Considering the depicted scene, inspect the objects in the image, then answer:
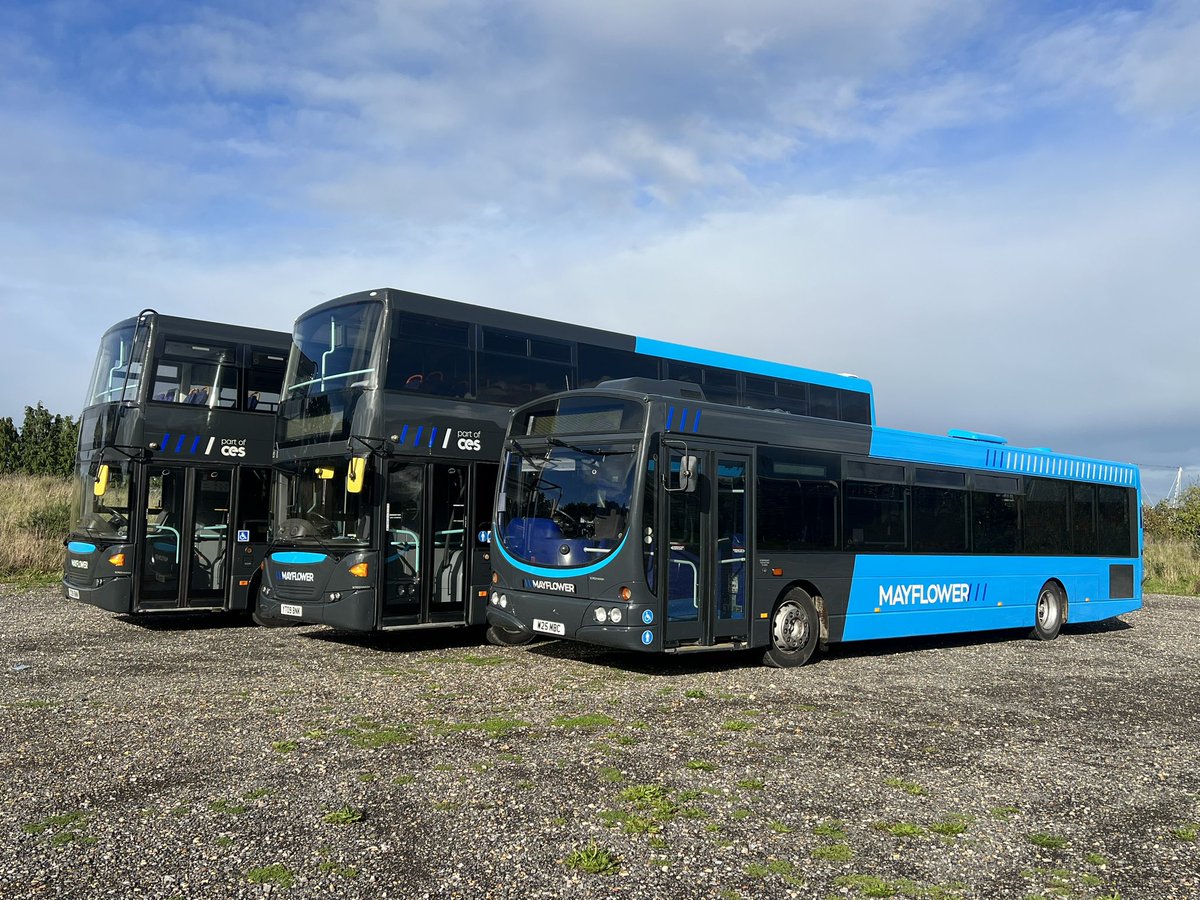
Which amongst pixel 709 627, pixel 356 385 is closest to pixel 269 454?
pixel 356 385

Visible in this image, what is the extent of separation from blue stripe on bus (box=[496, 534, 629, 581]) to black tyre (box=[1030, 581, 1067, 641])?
8.50m

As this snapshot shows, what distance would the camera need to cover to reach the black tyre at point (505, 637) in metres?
12.1

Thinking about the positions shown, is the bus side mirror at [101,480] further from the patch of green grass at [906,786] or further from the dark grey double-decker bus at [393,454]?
the patch of green grass at [906,786]

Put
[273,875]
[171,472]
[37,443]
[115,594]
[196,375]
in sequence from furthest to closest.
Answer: [37,443], [196,375], [171,472], [115,594], [273,875]

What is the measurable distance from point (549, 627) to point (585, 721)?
239cm

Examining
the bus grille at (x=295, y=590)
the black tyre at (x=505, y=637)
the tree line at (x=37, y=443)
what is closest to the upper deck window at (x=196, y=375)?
the bus grille at (x=295, y=590)

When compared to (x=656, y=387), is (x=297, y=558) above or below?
below

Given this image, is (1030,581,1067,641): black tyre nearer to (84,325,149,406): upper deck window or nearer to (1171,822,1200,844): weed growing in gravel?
(1171,822,1200,844): weed growing in gravel

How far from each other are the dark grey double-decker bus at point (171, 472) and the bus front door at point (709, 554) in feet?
22.7

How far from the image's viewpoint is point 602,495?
10.7 meters

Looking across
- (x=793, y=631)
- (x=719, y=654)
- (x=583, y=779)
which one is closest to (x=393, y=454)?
(x=719, y=654)

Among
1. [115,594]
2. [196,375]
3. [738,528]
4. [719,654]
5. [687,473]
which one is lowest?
[719,654]

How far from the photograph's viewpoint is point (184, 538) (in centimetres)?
1419

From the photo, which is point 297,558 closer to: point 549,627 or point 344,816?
point 549,627
